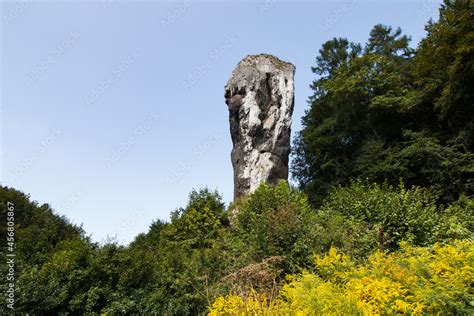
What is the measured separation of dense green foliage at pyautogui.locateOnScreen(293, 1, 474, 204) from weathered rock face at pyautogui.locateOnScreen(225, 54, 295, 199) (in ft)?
11.5

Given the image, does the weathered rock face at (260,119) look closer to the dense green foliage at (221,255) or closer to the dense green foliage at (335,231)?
the dense green foliage at (335,231)

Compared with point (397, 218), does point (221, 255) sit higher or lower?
lower

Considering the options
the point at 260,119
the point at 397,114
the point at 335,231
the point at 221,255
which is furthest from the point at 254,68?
the point at 335,231

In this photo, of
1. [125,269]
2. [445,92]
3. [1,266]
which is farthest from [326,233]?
[445,92]

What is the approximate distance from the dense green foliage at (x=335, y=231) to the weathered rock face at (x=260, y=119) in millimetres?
3097

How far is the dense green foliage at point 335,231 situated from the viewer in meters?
5.14

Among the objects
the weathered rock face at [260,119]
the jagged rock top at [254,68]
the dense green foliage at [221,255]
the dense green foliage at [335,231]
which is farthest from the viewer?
the jagged rock top at [254,68]

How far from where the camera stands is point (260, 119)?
21.0 metres

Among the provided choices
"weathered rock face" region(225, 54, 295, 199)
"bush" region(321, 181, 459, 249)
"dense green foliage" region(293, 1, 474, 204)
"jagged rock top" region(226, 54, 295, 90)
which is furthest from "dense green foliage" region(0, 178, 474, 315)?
"jagged rock top" region(226, 54, 295, 90)

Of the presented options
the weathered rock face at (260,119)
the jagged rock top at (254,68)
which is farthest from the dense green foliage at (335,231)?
the jagged rock top at (254,68)

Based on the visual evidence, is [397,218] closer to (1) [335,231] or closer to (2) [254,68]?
(1) [335,231]

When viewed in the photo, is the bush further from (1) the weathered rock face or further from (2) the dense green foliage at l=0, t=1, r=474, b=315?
(1) the weathered rock face

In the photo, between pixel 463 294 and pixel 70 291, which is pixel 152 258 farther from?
pixel 463 294

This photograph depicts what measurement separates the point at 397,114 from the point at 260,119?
8.56 metres
